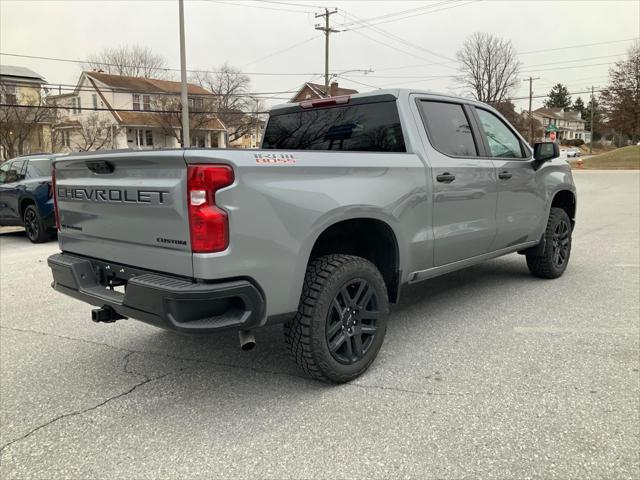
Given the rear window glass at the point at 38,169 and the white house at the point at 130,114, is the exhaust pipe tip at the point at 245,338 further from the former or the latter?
the white house at the point at 130,114

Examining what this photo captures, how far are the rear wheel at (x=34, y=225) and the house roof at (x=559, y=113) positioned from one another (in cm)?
11619

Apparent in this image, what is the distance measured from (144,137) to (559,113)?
326 ft

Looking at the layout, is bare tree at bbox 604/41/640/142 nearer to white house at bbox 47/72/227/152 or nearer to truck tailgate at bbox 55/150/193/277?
white house at bbox 47/72/227/152

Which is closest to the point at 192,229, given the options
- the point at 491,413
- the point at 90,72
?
the point at 491,413

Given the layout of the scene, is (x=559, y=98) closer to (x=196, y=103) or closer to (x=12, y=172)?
(x=196, y=103)

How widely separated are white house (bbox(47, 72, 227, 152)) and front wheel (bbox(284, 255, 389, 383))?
44.2m

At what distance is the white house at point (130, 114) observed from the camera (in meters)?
45.9

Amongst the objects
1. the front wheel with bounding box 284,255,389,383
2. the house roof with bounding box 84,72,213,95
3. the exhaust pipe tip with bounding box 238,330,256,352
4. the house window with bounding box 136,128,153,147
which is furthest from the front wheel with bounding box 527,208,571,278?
the house window with bounding box 136,128,153,147

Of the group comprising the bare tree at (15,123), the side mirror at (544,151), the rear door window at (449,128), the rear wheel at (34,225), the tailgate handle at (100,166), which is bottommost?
the rear wheel at (34,225)

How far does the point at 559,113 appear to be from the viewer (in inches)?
4702

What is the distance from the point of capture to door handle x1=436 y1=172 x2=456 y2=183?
13.4 ft

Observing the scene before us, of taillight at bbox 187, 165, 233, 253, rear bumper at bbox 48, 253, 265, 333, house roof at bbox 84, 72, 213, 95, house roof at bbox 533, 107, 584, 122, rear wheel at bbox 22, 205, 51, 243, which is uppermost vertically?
house roof at bbox 533, 107, 584, 122

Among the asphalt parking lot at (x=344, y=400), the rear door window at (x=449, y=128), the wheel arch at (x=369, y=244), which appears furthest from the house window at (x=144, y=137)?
the wheel arch at (x=369, y=244)

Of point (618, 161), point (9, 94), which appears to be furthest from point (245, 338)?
point (618, 161)
